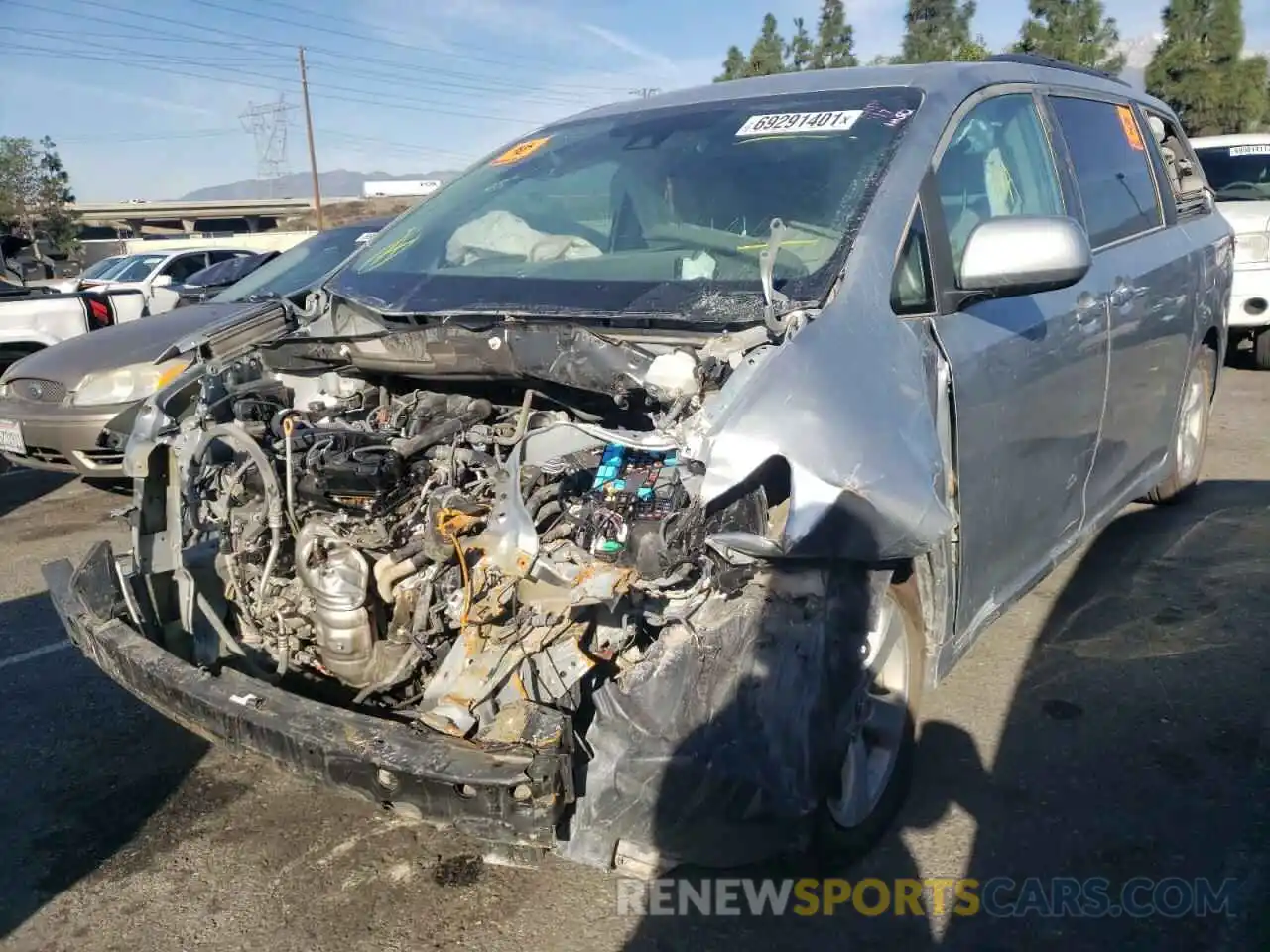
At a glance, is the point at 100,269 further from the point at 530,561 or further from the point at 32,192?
the point at 32,192

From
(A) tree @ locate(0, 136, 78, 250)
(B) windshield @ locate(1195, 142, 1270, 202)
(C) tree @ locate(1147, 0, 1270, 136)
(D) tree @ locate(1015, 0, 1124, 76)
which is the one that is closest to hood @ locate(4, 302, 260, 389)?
(B) windshield @ locate(1195, 142, 1270, 202)

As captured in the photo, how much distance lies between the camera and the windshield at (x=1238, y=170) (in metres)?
9.75

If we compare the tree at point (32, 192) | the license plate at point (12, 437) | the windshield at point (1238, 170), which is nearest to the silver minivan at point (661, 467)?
the license plate at point (12, 437)

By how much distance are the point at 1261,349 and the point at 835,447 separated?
9152 millimetres

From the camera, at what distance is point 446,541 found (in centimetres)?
271

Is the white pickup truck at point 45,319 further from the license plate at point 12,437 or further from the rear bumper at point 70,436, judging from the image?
the rear bumper at point 70,436

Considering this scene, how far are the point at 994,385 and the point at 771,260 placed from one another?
0.78 meters

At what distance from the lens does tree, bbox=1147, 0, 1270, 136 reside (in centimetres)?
2844

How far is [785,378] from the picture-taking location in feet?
7.55

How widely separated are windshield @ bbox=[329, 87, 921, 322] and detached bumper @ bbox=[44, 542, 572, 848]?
4.02ft

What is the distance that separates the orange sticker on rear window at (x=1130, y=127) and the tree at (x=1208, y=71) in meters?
27.8

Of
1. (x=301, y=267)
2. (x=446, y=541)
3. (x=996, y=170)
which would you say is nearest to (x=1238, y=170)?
(x=996, y=170)

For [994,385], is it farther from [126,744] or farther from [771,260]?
[126,744]

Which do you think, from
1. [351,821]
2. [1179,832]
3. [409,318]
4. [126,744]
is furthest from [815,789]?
[126,744]
